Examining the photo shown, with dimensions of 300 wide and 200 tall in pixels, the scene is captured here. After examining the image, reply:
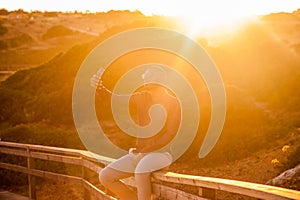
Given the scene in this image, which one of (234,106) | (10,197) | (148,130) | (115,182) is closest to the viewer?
(148,130)

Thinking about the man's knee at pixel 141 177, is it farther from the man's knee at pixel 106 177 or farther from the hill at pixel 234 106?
the hill at pixel 234 106

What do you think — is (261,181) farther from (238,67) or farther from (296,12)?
(296,12)

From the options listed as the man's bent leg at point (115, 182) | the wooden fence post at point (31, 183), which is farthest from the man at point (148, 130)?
the wooden fence post at point (31, 183)

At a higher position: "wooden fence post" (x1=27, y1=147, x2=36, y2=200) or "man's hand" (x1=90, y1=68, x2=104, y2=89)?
"man's hand" (x1=90, y1=68, x2=104, y2=89)

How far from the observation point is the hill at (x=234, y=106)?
45.5 ft

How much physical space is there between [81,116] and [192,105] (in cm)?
444

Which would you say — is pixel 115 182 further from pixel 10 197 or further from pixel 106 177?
pixel 10 197

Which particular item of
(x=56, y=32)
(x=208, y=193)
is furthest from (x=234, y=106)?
(x=56, y=32)

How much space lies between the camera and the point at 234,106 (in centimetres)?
1852

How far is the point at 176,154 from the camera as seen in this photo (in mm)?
14938

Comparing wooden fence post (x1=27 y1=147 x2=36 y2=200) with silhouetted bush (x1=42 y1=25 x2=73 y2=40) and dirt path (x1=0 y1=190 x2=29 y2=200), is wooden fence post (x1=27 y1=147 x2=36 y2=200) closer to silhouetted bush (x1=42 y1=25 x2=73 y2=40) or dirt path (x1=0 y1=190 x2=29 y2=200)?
dirt path (x1=0 y1=190 x2=29 y2=200)

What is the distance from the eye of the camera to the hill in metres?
13.9

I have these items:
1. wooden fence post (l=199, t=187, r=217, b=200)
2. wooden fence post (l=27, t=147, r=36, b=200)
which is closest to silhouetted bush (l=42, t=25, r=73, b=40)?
wooden fence post (l=27, t=147, r=36, b=200)

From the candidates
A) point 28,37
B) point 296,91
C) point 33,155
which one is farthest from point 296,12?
point 33,155
